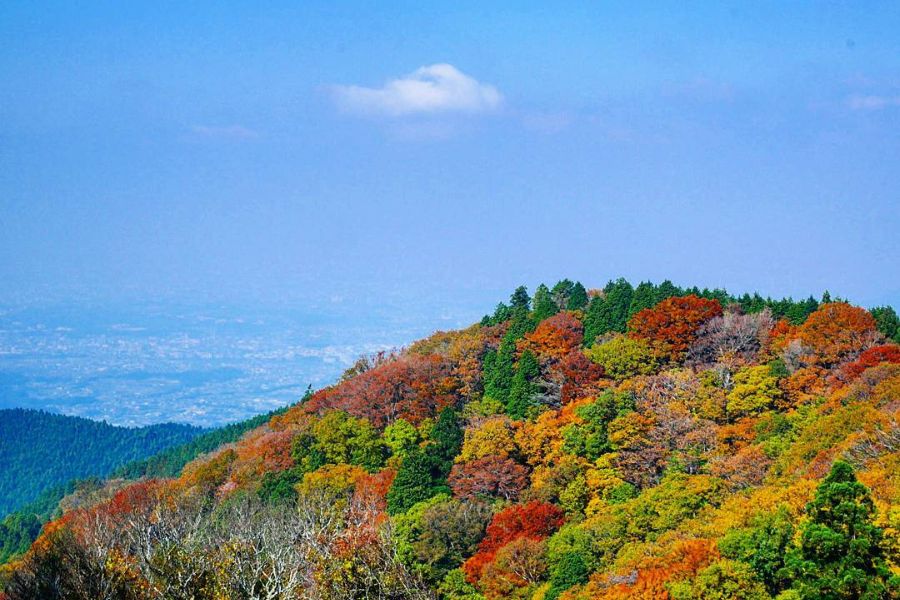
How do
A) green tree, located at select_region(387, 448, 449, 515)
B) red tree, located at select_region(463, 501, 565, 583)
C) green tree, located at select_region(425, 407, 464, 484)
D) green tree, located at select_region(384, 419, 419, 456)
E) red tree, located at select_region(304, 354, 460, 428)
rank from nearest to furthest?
red tree, located at select_region(463, 501, 565, 583)
green tree, located at select_region(387, 448, 449, 515)
green tree, located at select_region(425, 407, 464, 484)
green tree, located at select_region(384, 419, 419, 456)
red tree, located at select_region(304, 354, 460, 428)

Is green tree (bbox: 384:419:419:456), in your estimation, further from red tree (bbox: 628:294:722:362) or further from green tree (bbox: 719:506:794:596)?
green tree (bbox: 719:506:794:596)

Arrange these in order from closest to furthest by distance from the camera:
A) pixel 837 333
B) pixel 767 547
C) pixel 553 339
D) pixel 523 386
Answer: pixel 767 547
pixel 837 333
pixel 523 386
pixel 553 339

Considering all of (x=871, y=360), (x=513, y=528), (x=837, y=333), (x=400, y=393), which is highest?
(x=837, y=333)

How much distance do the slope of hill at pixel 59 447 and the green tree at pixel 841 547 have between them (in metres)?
126

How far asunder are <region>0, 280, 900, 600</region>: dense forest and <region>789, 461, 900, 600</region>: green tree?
50 mm

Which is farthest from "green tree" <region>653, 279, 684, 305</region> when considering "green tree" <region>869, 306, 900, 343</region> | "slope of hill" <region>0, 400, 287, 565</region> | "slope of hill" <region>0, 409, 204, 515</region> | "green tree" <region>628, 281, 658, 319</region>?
"slope of hill" <region>0, 409, 204, 515</region>

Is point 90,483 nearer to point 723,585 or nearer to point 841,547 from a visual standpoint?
point 723,585

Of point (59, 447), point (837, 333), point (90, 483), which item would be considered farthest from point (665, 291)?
point (59, 447)

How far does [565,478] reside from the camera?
37344 millimetres

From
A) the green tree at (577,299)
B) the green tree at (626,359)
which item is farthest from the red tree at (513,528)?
the green tree at (577,299)

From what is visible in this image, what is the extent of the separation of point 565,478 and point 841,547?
16546 mm

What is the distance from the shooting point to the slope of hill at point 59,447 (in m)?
137

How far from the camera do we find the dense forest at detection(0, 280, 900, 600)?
23.1 meters

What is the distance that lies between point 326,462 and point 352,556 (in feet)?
Result: 68.2
